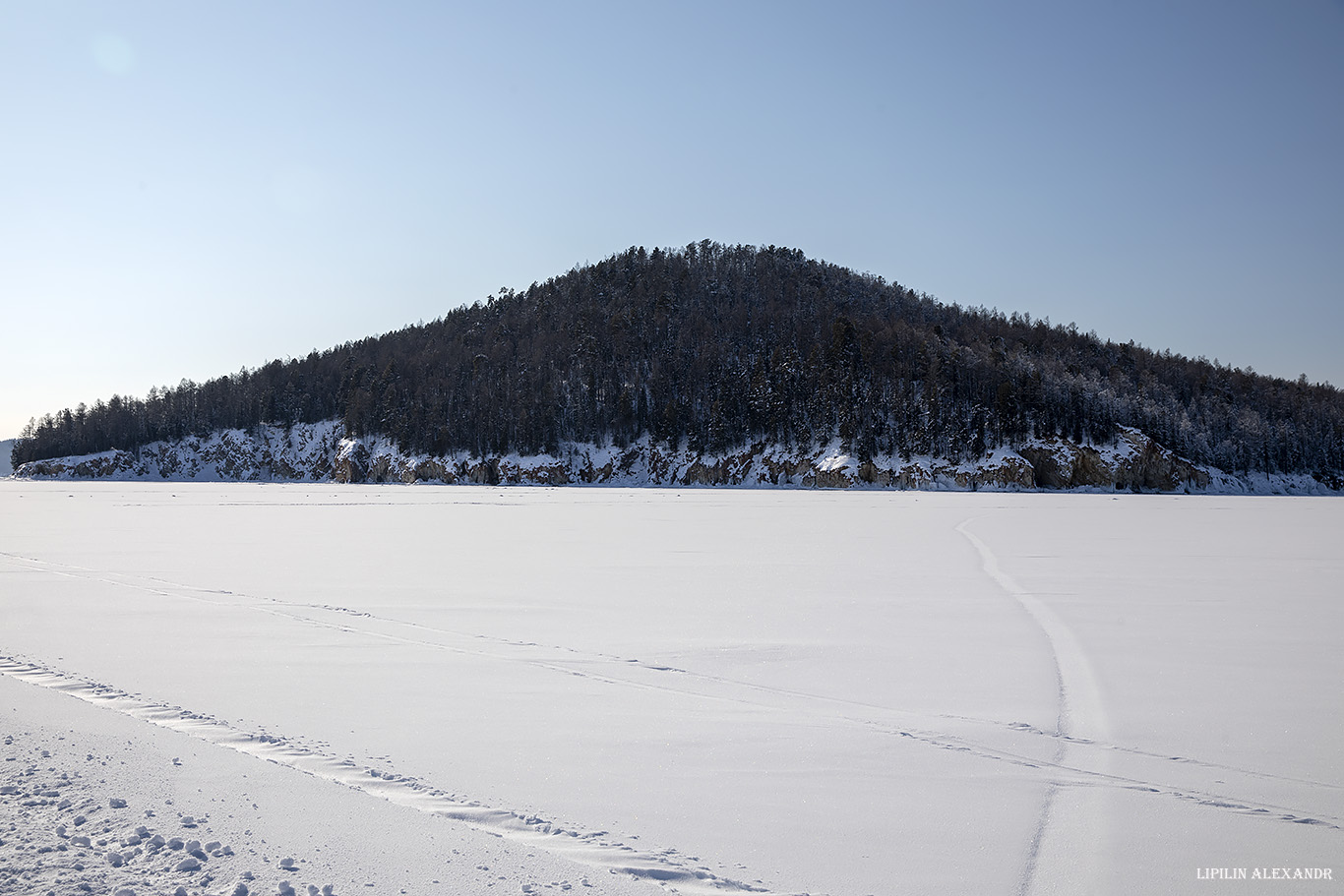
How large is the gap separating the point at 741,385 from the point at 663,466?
65.8ft

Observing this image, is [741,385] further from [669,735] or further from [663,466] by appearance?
[669,735]

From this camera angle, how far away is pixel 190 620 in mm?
10562

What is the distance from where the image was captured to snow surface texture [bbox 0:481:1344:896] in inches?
162

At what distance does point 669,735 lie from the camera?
6117mm

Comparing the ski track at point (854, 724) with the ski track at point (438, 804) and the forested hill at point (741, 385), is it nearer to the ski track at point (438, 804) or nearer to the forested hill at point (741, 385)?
the ski track at point (438, 804)

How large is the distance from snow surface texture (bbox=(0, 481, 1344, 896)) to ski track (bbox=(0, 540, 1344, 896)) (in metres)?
0.02

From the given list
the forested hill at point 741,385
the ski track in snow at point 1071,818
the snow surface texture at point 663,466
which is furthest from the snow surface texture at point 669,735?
the forested hill at point 741,385

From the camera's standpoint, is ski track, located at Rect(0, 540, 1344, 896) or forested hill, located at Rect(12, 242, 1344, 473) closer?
ski track, located at Rect(0, 540, 1344, 896)

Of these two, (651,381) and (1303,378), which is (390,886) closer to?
(651,381)

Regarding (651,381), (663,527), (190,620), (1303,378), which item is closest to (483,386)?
(651,381)

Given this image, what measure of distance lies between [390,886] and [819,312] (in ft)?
530

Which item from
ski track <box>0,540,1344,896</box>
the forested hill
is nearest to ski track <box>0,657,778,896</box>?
ski track <box>0,540,1344,896</box>

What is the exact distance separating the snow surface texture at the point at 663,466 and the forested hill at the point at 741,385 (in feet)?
9.52

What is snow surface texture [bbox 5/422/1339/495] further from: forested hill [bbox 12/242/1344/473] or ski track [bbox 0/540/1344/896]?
ski track [bbox 0/540/1344/896]
